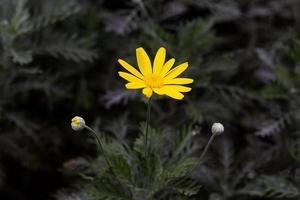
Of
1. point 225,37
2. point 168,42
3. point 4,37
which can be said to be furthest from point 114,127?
point 225,37

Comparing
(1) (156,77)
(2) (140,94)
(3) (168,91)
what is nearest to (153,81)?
(1) (156,77)

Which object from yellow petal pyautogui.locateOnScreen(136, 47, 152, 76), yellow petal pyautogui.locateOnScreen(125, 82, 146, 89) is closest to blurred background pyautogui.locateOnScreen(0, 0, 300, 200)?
yellow petal pyautogui.locateOnScreen(136, 47, 152, 76)

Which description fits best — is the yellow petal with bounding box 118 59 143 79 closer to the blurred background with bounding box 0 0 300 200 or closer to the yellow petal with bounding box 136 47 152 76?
the yellow petal with bounding box 136 47 152 76

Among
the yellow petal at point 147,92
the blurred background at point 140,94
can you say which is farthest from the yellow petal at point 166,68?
the blurred background at point 140,94

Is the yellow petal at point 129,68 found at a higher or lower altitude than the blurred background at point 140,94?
lower

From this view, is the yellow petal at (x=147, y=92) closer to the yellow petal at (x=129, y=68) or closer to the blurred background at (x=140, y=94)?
the yellow petal at (x=129, y=68)

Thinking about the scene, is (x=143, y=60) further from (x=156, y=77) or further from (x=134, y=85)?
(x=134, y=85)
